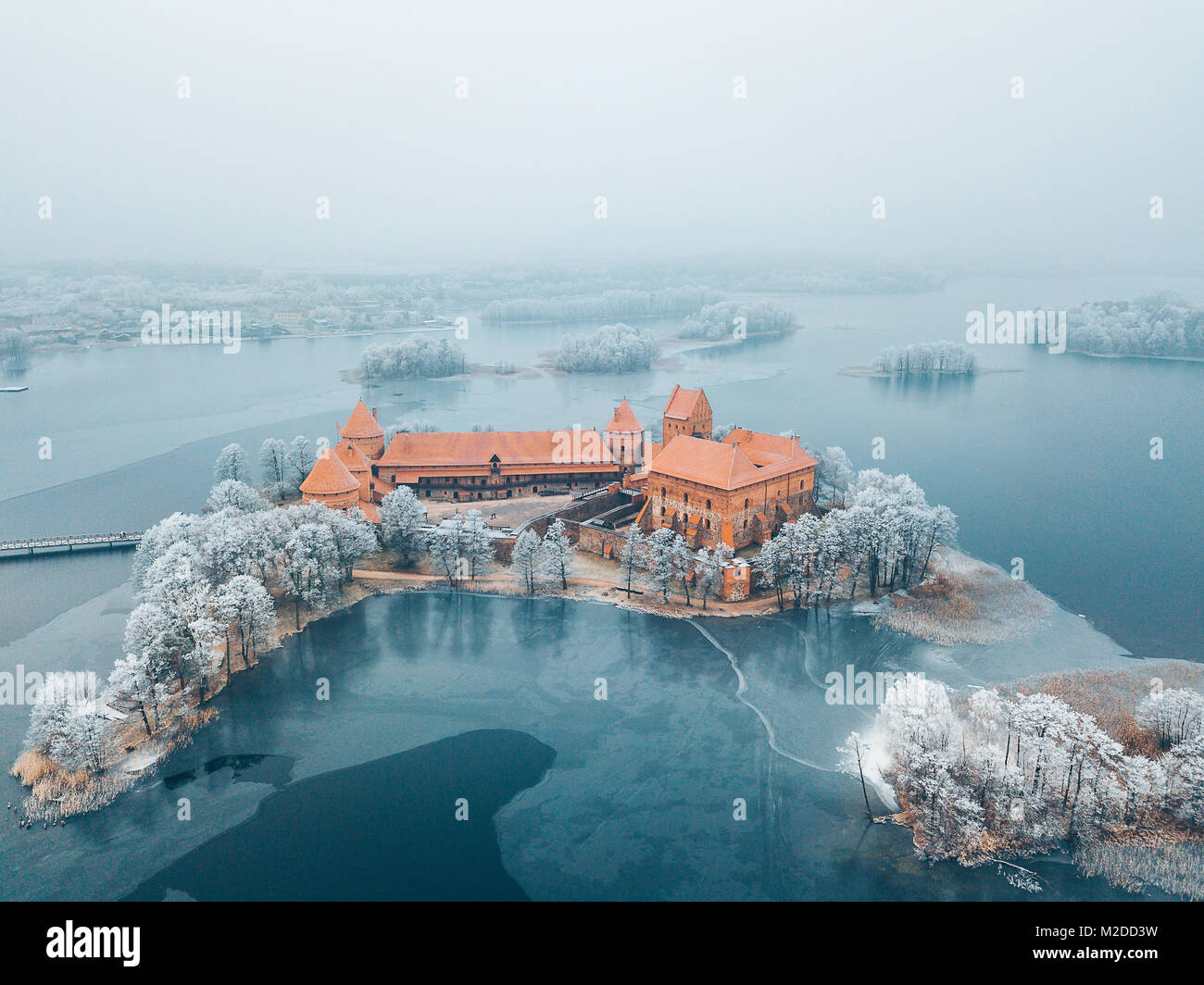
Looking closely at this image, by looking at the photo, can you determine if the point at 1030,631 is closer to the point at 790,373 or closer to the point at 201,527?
the point at 201,527

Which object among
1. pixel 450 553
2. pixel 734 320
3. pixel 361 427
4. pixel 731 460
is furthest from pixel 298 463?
pixel 734 320

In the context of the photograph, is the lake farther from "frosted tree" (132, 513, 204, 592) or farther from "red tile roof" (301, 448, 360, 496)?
"red tile roof" (301, 448, 360, 496)

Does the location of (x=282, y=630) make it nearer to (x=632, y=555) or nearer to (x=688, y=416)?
(x=632, y=555)

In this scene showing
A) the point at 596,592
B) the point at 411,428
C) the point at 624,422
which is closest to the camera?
the point at 596,592

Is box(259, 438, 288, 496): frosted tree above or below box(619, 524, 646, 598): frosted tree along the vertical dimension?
above

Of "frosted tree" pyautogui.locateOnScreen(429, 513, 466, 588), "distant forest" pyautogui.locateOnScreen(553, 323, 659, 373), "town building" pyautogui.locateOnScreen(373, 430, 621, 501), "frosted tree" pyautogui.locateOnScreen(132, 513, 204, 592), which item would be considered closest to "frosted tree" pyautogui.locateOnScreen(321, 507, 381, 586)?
"frosted tree" pyautogui.locateOnScreen(429, 513, 466, 588)

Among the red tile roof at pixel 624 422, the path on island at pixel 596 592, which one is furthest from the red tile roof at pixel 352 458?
the red tile roof at pixel 624 422

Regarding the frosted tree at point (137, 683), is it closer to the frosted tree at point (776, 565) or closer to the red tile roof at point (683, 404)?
the frosted tree at point (776, 565)
